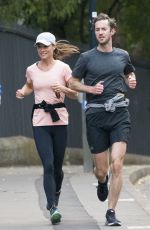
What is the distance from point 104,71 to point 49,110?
0.70 metres

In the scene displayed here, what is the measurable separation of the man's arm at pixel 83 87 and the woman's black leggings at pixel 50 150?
1.46 feet

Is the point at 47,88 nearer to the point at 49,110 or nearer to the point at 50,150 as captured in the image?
the point at 49,110

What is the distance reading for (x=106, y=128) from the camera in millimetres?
8891

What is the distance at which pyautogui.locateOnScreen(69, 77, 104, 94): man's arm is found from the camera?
28.6ft

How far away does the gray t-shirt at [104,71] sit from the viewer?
880 centimetres

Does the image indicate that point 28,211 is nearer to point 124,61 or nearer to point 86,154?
point 124,61

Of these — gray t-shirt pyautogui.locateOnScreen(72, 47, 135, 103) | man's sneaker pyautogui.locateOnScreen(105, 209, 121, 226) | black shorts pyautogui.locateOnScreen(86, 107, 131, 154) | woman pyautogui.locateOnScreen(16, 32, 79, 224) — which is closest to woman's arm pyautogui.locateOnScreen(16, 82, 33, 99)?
woman pyautogui.locateOnScreen(16, 32, 79, 224)

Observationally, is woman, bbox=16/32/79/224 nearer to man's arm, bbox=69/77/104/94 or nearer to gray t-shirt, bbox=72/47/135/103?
man's arm, bbox=69/77/104/94

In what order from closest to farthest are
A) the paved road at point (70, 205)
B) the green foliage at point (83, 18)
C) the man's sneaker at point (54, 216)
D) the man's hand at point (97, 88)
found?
the man's hand at point (97, 88)
the man's sneaker at point (54, 216)
the paved road at point (70, 205)
the green foliage at point (83, 18)

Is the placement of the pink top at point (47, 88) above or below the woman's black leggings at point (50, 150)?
above

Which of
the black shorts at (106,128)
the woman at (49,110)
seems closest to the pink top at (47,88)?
the woman at (49,110)

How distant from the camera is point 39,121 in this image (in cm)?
912

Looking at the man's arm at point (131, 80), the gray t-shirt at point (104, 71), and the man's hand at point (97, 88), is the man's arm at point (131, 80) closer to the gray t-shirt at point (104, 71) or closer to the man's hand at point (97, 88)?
the gray t-shirt at point (104, 71)

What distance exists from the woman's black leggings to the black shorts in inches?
14.7
